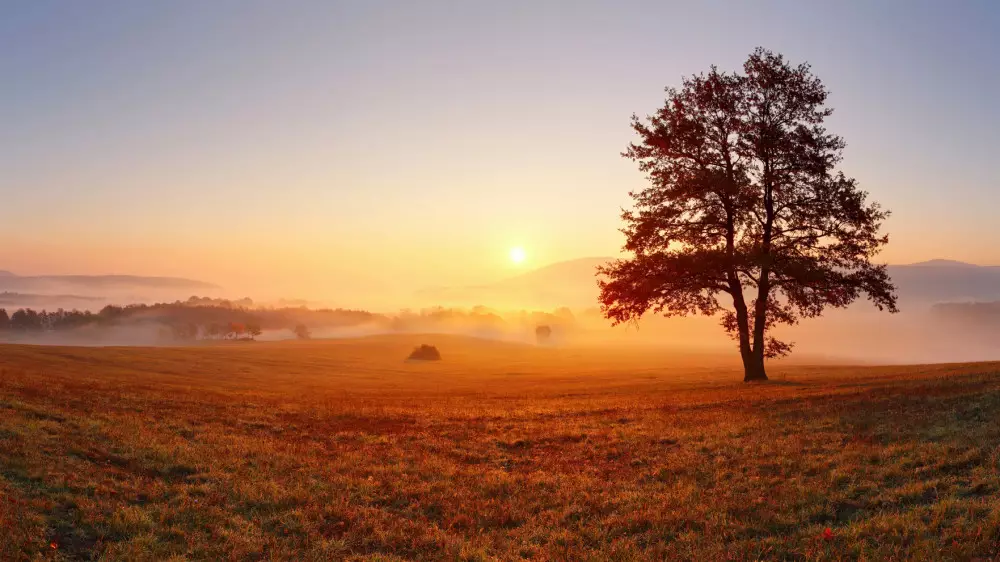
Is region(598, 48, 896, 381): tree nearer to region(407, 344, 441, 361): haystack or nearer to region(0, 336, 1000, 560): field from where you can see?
region(0, 336, 1000, 560): field

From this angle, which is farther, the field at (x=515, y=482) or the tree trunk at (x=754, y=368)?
the tree trunk at (x=754, y=368)

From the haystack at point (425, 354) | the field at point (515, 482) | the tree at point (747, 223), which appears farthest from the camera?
the haystack at point (425, 354)

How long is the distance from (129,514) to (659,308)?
27979 mm

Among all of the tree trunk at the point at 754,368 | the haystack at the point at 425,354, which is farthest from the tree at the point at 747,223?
the haystack at the point at 425,354

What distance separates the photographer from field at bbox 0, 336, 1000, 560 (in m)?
9.18

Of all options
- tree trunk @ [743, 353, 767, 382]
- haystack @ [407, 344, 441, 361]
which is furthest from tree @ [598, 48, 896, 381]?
haystack @ [407, 344, 441, 361]

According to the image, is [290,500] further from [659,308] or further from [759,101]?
[759,101]

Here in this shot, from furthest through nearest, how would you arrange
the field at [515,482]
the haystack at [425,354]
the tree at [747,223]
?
the haystack at [425,354], the tree at [747,223], the field at [515,482]

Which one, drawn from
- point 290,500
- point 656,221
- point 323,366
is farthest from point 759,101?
point 323,366

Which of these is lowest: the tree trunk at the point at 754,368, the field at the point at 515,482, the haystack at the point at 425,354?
the haystack at the point at 425,354

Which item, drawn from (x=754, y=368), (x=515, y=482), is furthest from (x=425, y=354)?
(x=515, y=482)

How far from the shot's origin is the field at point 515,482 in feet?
30.1

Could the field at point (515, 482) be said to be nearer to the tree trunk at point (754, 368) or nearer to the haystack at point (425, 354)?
the tree trunk at point (754, 368)

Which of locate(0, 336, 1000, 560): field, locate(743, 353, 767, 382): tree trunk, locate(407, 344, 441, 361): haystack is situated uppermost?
locate(743, 353, 767, 382): tree trunk
